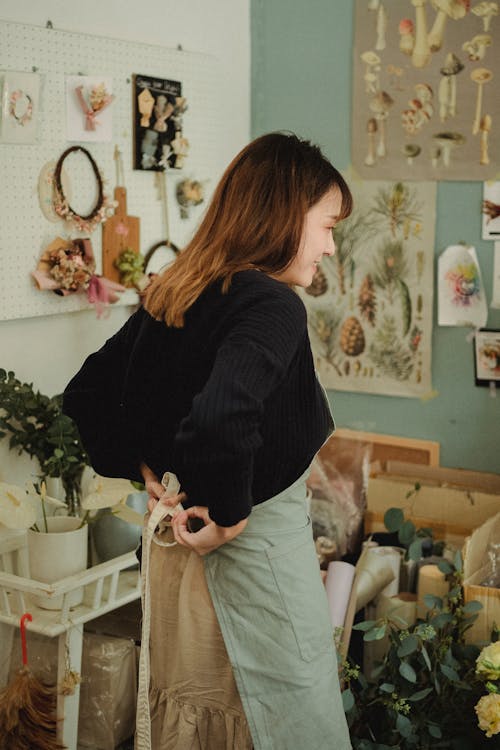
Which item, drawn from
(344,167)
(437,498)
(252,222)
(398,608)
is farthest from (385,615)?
(344,167)

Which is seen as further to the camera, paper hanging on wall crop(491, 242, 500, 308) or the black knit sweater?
paper hanging on wall crop(491, 242, 500, 308)

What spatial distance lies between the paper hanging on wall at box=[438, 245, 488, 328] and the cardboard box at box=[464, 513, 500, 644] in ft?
2.09

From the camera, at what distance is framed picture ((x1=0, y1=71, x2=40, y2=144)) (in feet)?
6.64

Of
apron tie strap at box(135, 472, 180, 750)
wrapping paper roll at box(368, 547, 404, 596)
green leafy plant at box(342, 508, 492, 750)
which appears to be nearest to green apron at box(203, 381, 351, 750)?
apron tie strap at box(135, 472, 180, 750)

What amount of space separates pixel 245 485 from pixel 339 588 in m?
0.95

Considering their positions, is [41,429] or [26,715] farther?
[41,429]

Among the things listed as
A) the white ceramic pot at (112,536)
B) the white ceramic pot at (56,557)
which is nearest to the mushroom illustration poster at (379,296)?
the white ceramic pot at (112,536)

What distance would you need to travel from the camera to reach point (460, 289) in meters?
2.51

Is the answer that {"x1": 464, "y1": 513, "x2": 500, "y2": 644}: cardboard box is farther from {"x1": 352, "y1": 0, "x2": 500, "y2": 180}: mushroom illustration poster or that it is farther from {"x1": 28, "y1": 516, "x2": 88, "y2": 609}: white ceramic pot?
{"x1": 352, "y1": 0, "x2": 500, "y2": 180}: mushroom illustration poster

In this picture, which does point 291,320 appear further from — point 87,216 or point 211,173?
point 211,173

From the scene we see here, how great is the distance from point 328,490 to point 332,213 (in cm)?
121

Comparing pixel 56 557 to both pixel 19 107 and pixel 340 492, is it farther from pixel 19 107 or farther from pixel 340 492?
pixel 19 107

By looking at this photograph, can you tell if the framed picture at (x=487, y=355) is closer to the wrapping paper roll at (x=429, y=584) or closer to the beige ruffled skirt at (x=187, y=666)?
the wrapping paper roll at (x=429, y=584)

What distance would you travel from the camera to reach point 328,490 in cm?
248
